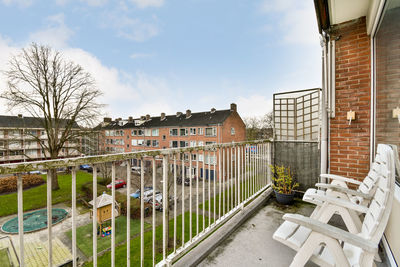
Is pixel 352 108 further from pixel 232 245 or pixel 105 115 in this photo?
pixel 105 115

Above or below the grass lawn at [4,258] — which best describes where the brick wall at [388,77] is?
above

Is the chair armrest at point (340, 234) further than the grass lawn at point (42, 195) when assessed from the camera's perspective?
No

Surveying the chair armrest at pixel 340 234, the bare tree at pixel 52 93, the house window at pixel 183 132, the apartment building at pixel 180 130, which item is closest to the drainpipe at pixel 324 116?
the chair armrest at pixel 340 234

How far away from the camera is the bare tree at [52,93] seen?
1030cm

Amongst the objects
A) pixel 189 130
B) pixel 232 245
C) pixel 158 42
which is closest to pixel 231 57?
pixel 158 42

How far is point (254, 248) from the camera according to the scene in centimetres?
186

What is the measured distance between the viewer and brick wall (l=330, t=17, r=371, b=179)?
2463mm

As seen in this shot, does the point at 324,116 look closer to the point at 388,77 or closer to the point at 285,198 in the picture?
the point at 388,77

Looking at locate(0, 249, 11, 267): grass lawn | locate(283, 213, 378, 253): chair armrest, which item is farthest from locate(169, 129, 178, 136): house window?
locate(283, 213, 378, 253): chair armrest

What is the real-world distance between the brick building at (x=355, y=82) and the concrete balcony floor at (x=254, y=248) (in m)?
1.02

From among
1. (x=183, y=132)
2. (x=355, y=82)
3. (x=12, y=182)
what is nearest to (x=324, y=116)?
(x=355, y=82)

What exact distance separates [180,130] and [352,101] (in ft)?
65.4

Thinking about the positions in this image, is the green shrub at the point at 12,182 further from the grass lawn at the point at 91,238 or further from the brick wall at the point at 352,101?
the grass lawn at the point at 91,238

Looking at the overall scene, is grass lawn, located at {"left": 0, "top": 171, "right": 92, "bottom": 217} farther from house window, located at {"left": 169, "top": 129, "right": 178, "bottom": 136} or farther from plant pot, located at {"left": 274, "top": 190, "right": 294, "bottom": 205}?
house window, located at {"left": 169, "top": 129, "right": 178, "bottom": 136}
